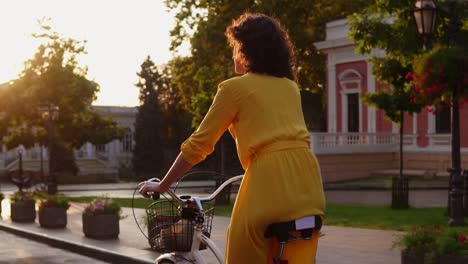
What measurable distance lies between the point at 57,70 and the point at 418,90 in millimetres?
27828

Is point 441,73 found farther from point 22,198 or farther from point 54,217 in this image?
point 22,198

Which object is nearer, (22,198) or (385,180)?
(22,198)

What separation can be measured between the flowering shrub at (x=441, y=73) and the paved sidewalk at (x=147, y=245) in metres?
2.72

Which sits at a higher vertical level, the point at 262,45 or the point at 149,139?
the point at 262,45

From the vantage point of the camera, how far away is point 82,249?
12750 millimetres

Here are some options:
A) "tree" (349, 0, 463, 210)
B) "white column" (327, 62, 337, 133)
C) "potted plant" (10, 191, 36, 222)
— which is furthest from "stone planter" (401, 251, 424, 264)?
"white column" (327, 62, 337, 133)

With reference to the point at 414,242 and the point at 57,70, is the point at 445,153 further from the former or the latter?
the point at 414,242

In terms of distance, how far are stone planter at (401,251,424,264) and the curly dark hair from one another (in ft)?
14.1

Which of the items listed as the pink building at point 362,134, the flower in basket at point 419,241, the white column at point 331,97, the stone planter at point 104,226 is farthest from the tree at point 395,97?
the white column at point 331,97

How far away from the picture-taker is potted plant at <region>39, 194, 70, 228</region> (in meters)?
16.7

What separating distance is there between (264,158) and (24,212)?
1617 cm

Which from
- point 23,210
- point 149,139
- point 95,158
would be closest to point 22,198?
point 23,210

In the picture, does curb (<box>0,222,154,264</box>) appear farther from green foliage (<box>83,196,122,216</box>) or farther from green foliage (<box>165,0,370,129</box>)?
green foliage (<box>165,0,370,129</box>)

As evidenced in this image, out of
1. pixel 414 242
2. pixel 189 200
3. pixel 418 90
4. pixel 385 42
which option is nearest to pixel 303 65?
pixel 385 42
